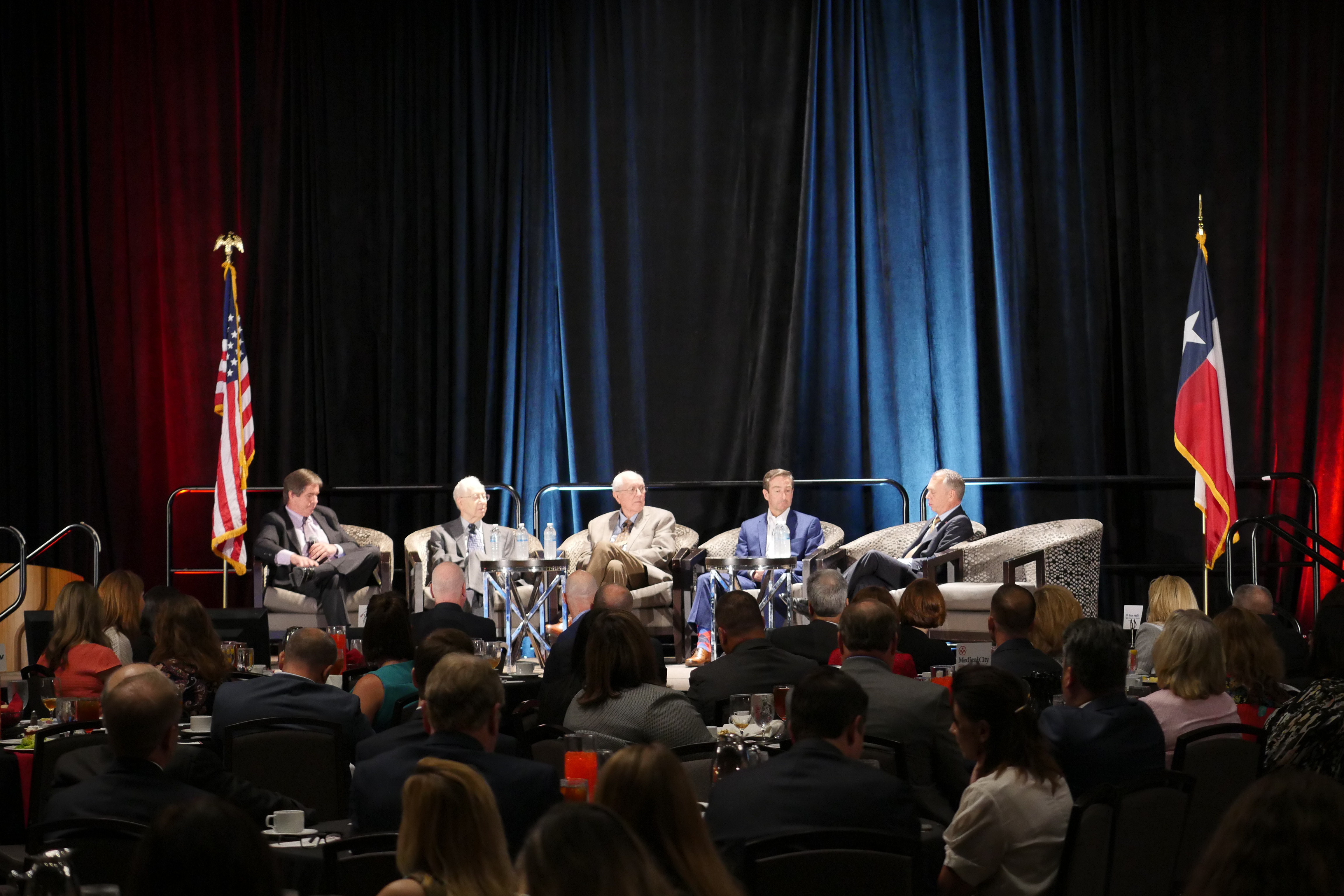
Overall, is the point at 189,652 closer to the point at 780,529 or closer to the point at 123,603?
the point at 123,603

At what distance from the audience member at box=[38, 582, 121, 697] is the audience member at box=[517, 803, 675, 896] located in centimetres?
395

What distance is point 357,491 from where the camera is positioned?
10453 millimetres

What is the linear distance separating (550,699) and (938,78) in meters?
6.87

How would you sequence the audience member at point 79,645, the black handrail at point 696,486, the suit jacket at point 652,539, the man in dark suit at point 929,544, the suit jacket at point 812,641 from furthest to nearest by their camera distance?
the black handrail at point 696,486
the suit jacket at point 652,539
the man in dark suit at point 929,544
the suit jacket at point 812,641
the audience member at point 79,645

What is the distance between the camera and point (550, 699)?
4875mm

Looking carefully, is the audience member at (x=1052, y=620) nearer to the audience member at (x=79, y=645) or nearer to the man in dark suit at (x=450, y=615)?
the man in dark suit at (x=450, y=615)

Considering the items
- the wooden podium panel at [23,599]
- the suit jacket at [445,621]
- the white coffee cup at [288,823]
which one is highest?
the suit jacket at [445,621]

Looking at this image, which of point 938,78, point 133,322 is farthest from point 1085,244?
point 133,322

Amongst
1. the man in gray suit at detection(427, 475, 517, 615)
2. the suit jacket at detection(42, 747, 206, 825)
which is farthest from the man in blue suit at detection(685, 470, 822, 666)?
the suit jacket at detection(42, 747, 206, 825)

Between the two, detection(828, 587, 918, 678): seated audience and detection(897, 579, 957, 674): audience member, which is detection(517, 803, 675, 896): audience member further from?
detection(897, 579, 957, 674): audience member

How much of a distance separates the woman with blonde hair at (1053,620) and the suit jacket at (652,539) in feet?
12.3

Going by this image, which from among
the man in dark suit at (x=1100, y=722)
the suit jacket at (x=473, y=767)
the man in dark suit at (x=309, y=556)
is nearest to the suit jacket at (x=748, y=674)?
the man in dark suit at (x=1100, y=722)

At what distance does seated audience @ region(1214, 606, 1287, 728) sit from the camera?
4898 millimetres

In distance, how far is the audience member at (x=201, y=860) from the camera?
5.64 feet
